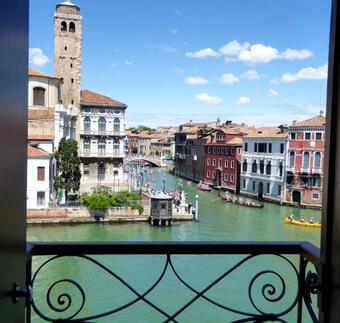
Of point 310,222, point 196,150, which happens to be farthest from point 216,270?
point 196,150

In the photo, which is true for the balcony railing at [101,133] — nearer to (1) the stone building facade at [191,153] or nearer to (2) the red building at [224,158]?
(2) the red building at [224,158]

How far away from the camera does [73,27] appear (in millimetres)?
21500

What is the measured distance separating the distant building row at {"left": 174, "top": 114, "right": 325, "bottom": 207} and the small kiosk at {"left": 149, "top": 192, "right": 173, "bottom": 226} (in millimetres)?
6092

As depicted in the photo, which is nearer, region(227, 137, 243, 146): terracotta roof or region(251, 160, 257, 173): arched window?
region(251, 160, 257, 173): arched window

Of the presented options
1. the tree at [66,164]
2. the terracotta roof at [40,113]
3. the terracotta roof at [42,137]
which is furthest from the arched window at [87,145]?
the tree at [66,164]

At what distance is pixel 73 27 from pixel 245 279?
56.5 ft

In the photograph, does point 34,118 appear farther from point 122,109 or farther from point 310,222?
point 310,222

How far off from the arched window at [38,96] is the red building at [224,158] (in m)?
11.6

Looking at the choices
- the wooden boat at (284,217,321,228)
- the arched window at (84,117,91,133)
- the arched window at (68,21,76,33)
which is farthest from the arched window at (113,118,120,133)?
the wooden boat at (284,217,321,228)

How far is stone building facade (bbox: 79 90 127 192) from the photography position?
22.0 meters

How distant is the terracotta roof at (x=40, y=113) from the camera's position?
17.1 meters

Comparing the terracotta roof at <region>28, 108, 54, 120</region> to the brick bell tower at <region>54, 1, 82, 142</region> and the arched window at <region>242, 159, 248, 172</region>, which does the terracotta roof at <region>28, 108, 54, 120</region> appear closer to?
the brick bell tower at <region>54, 1, 82, 142</region>

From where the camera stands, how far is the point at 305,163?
19.9 meters

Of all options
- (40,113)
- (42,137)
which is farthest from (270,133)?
(42,137)
